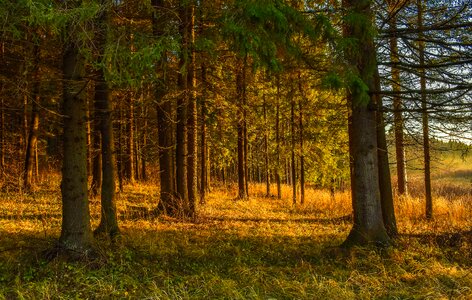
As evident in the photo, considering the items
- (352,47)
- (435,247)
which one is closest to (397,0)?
(352,47)

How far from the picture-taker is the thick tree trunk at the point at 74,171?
5.88 m

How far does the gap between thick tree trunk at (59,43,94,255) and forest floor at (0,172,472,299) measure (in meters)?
0.43

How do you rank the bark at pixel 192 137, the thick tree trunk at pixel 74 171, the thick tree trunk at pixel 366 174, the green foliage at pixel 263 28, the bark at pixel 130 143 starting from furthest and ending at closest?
the bark at pixel 130 143 < the bark at pixel 192 137 < the thick tree trunk at pixel 366 174 < the thick tree trunk at pixel 74 171 < the green foliage at pixel 263 28

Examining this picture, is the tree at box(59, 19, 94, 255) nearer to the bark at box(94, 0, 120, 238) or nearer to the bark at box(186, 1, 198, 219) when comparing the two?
the bark at box(94, 0, 120, 238)

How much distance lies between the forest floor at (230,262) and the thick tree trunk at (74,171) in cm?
43

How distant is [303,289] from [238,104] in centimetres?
823

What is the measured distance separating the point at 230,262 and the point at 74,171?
120 inches

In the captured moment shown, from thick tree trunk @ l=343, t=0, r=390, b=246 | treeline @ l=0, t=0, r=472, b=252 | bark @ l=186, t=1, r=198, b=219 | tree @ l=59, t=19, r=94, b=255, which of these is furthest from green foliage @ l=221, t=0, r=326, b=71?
bark @ l=186, t=1, r=198, b=219

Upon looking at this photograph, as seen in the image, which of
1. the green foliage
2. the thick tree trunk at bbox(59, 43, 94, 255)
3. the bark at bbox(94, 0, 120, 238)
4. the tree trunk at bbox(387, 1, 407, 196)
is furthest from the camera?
the tree trunk at bbox(387, 1, 407, 196)

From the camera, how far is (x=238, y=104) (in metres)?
12.3

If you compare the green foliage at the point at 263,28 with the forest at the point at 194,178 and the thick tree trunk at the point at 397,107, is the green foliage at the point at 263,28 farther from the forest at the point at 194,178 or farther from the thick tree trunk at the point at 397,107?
the thick tree trunk at the point at 397,107

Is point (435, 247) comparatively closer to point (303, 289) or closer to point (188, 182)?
point (303, 289)

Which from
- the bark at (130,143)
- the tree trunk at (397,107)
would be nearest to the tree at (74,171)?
the tree trunk at (397,107)

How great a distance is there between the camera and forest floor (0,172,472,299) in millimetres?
4785
